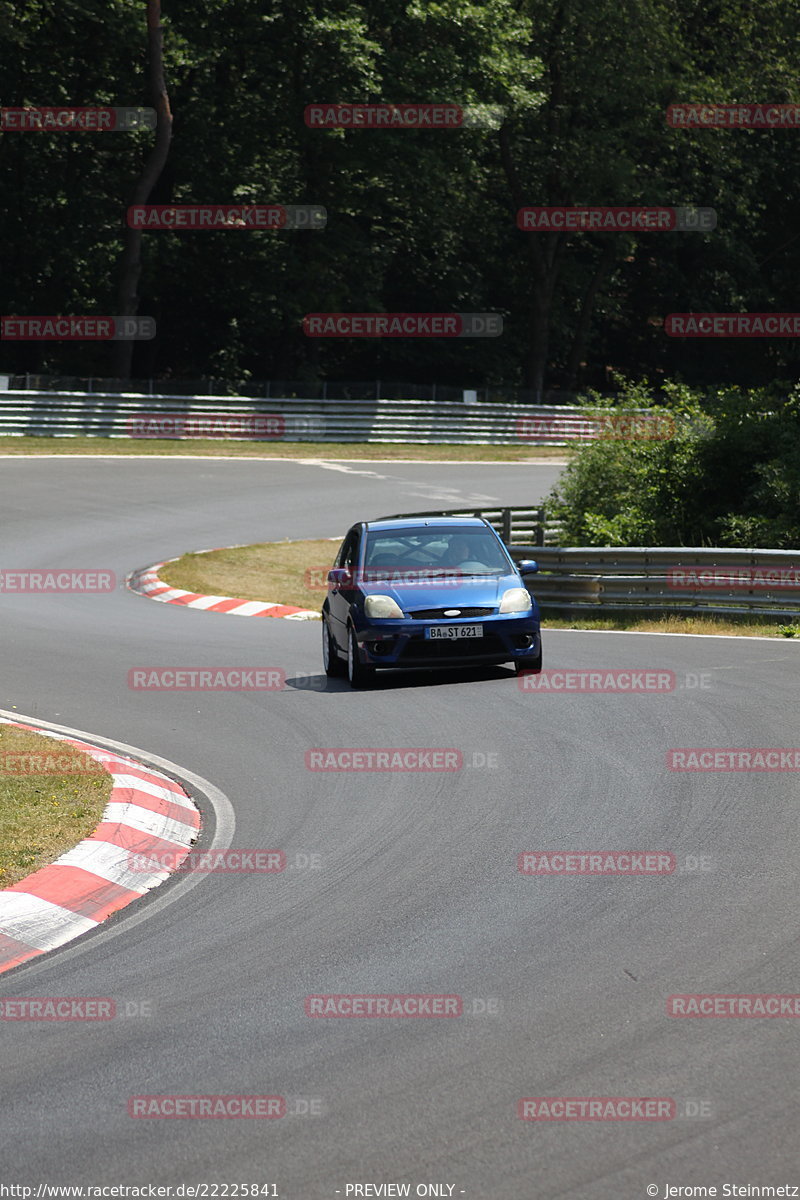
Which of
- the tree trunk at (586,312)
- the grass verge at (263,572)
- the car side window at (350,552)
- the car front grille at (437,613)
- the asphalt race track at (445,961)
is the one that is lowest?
the grass verge at (263,572)

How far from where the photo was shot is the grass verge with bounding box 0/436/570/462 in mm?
39094

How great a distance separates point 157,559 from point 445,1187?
2135 cm

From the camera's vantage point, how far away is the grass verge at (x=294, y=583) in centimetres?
1880

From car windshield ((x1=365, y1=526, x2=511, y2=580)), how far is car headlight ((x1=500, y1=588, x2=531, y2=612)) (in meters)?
0.57

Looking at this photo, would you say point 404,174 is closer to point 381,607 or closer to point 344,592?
point 344,592

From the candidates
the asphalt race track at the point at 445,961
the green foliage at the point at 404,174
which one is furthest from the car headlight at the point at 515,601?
the green foliage at the point at 404,174

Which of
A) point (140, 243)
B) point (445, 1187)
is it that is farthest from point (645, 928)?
point (140, 243)

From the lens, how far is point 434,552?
15.4m

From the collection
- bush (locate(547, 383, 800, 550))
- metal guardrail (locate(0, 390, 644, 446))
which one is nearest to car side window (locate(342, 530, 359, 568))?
bush (locate(547, 383, 800, 550))

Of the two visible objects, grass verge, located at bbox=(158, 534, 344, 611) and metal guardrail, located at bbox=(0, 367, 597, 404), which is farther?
metal guardrail, located at bbox=(0, 367, 597, 404)

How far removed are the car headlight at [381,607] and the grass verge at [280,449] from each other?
2438 cm

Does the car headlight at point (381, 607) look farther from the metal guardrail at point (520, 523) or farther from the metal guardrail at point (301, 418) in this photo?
the metal guardrail at point (301, 418)

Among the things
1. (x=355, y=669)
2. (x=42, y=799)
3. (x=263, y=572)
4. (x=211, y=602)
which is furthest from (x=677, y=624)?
(x=42, y=799)

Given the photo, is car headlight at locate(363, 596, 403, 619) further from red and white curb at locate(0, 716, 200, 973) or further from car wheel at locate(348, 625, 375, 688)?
red and white curb at locate(0, 716, 200, 973)
